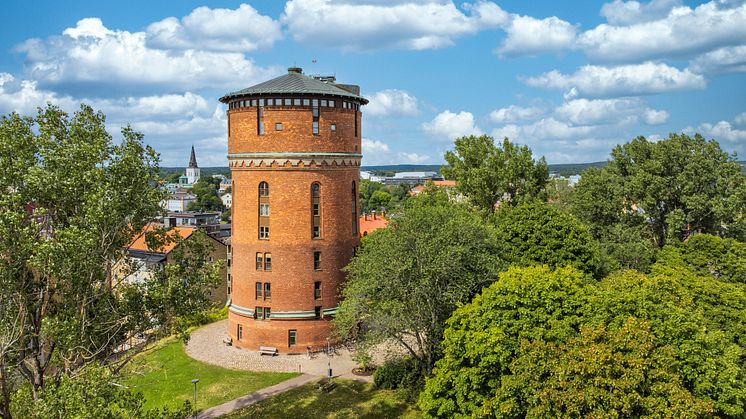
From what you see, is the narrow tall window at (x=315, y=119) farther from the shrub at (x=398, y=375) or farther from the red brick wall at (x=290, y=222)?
the shrub at (x=398, y=375)

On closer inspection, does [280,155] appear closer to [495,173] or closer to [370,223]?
[495,173]

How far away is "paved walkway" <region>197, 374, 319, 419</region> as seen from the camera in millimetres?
29312

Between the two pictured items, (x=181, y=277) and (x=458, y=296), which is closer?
(x=181, y=277)

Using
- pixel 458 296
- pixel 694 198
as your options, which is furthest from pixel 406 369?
pixel 694 198

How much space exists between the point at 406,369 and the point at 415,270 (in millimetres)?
6774

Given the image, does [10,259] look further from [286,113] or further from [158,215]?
[286,113]

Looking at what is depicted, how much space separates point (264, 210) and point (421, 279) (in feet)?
47.5

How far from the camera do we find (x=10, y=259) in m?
15.2

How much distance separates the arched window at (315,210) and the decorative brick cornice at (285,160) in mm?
1545

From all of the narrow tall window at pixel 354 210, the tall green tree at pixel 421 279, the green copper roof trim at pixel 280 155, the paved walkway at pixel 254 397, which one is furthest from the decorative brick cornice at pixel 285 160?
the paved walkway at pixel 254 397

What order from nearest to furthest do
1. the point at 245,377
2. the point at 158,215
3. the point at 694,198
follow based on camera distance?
1. the point at 158,215
2. the point at 245,377
3. the point at 694,198

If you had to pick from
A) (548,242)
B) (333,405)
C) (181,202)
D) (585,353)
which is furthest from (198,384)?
(181,202)

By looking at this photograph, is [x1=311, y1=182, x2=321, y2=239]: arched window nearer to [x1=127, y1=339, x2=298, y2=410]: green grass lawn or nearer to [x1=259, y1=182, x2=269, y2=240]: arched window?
[x1=259, y1=182, x2=269, y2=240]: arched window

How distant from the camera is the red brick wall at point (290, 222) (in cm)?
3781
